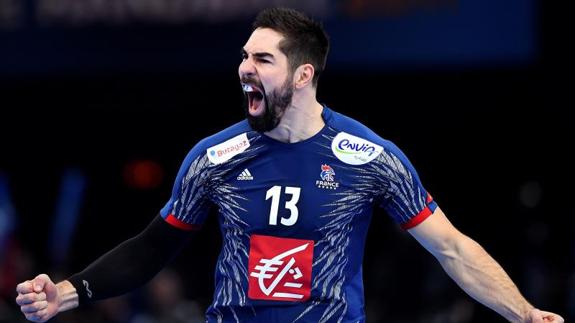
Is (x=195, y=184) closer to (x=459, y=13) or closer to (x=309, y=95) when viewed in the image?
(x=309, y=95)

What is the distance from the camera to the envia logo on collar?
5.89 meters

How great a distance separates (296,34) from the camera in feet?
19.3

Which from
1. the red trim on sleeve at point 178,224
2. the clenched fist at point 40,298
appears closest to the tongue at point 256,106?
the red trim on sleeve at point 178,224

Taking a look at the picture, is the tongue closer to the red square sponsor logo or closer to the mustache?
the mustache

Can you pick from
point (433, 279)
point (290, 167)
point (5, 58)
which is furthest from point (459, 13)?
point (290, 167)

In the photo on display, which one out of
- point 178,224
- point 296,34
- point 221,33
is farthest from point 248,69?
point 221,33

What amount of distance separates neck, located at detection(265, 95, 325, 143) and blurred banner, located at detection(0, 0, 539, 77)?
→ 5.33 meters

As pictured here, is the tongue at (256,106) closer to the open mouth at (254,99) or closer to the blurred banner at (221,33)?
the open mouth at (254,99)

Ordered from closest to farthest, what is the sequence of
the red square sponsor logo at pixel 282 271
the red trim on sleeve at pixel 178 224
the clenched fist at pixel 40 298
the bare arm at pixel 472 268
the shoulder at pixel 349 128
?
the clenched fist at pixel 40 298, the red square sponsor logo at pixel 282 271, the bare arm at pixel 472 268, the shoulder at pixel 349 128, the red trim on sleeve at pixel 178 224

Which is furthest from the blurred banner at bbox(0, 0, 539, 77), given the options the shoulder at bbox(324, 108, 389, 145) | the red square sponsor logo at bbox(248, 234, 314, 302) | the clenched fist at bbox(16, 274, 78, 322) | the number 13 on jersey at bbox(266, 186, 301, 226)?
the clenched fist at bbox(16, 274, 78, 322)

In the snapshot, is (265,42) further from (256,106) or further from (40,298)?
(40,298)

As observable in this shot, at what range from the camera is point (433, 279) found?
1212 centimetres

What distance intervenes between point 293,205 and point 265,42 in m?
0.77

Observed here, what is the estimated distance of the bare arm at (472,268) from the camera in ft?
19.2
